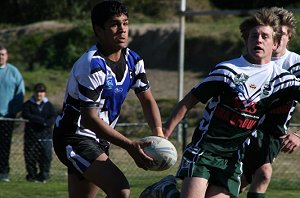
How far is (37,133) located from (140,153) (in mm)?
6862

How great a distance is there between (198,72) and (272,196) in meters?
13.7

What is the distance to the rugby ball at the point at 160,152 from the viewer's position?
6.47 m

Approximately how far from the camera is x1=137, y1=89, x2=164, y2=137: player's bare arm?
683 centimetres

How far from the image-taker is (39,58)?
27.1 meters

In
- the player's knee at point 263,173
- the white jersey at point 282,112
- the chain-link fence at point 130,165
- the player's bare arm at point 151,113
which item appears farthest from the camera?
the chain-link fence at point 130,165

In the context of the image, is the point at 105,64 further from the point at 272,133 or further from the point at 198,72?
the point at 198,72

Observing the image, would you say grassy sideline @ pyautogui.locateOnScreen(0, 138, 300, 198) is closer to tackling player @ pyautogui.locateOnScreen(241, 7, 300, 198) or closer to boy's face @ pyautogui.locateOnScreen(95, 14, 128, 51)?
tackling player @ pyautogui.locateOnScreen(241, 7, 300, 198)

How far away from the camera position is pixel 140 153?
21.0ft

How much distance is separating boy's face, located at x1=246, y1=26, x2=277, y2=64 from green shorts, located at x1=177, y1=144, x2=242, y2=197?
737 millimetres

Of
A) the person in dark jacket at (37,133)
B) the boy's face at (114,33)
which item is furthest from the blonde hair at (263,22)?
the person in dark jacket at (37,133)

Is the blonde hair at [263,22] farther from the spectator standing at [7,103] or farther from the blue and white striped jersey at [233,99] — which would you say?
the spectator standing at [7,103]

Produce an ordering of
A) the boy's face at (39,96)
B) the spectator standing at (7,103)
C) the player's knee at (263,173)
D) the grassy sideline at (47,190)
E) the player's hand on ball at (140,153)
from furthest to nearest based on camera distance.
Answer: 1. the boy's face at (39,96)
2. the spectator standing at (7,103)
3. the grassy sideline at (47,190)
4. the player's knee at (263,173)
5. the player's hand on ball at (140,153)

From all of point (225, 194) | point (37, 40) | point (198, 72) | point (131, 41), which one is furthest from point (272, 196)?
point (37, 40)

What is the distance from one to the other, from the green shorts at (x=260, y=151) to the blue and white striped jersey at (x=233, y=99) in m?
0.70
